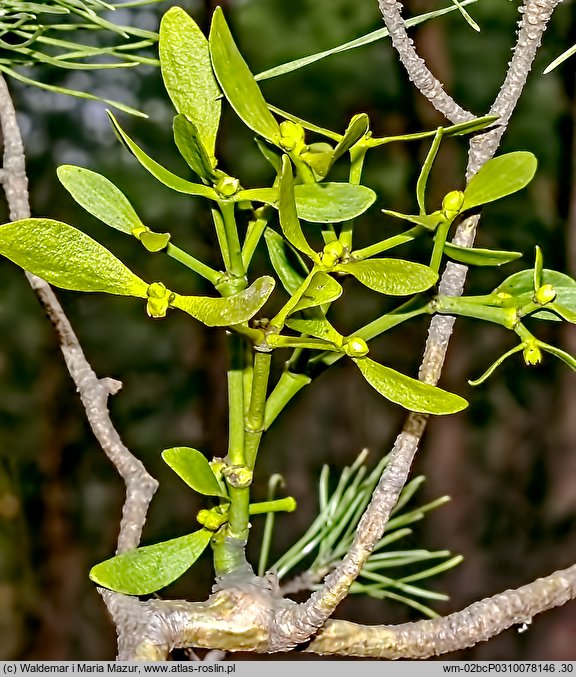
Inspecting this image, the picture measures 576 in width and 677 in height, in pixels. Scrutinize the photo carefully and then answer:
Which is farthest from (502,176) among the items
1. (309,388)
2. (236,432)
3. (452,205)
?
(309,388)

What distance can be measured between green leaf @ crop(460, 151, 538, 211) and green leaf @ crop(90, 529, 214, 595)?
14 cm

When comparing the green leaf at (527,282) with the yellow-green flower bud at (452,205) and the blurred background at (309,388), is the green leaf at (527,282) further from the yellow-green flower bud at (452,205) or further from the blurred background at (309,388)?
the blurred background at (309,388)

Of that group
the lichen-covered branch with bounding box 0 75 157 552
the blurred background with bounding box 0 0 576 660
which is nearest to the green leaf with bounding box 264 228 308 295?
the lichen-covered branch with bounding box 0 75 157 552

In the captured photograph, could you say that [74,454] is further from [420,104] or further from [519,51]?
[519,51]

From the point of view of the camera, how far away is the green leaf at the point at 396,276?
192 millimetres

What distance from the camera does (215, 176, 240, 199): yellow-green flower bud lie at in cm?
20

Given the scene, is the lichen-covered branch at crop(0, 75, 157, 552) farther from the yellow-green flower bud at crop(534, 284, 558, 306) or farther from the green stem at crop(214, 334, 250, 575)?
the yellow-green flower bud at crop(534, 284, 558, 306)

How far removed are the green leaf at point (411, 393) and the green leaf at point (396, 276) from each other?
0.08ft

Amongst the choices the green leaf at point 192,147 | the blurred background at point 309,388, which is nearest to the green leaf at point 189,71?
the green leaf at point 192,147

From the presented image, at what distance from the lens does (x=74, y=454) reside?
1108mm

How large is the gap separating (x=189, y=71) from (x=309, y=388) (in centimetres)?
97

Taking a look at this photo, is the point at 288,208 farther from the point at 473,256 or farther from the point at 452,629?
the point at 452,629

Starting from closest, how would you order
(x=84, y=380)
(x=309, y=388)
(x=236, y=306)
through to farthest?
(x=236, y=306), (x=84, y=380), (x=309, y=388)

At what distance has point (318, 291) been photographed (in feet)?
0.61
